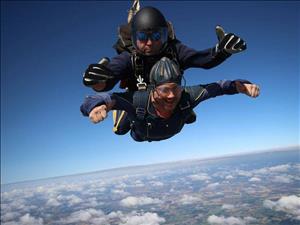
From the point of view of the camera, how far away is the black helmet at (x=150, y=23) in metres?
2.46

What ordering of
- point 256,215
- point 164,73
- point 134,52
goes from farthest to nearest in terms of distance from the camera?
point 256,215 → point 134,52 → point 164,73

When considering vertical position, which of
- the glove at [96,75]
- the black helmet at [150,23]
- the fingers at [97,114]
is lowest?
the fingers at [97,114]

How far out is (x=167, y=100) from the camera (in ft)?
8.38

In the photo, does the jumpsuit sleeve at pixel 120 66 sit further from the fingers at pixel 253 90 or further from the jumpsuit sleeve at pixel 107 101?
the fingers at pixel 253 90

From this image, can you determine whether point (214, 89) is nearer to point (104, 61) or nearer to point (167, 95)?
point (167, 95)

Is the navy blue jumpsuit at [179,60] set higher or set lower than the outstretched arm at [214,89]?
higher

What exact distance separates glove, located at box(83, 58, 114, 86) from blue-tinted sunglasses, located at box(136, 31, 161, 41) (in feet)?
1.76

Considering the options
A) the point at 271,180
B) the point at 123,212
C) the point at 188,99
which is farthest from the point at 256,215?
the point at 188,99

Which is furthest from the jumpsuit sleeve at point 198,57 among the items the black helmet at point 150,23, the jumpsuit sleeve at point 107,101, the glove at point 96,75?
the glove at point 96,75

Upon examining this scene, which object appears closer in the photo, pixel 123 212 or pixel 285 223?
pixel 285 223

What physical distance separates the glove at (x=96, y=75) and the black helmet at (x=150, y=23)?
22.7 inches

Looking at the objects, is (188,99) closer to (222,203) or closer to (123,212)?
(222,203)

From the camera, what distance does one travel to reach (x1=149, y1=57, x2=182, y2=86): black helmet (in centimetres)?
243

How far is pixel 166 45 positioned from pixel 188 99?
21.1 inches
